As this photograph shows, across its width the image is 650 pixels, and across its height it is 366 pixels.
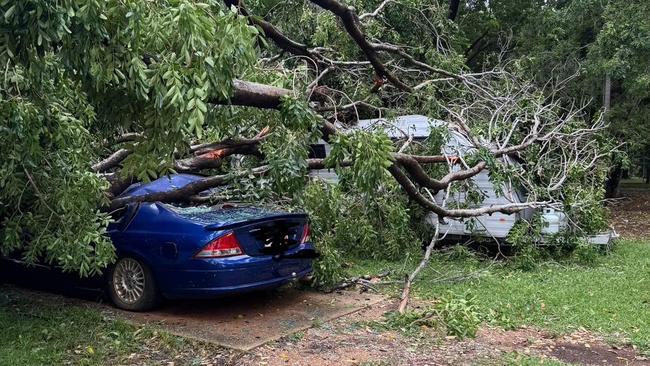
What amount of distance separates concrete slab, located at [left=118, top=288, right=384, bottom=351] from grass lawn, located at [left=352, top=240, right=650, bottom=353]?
3.26ft

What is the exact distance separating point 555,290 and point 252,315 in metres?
3.87

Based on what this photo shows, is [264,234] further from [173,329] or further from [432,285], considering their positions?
[432,285]

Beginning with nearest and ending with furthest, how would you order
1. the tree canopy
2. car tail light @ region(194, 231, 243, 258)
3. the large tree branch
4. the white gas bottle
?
the tree canopy → car tail light @ region(194, 231, 243, 258) → the large tree branch → the white gas bottle

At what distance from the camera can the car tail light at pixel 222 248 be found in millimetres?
6148

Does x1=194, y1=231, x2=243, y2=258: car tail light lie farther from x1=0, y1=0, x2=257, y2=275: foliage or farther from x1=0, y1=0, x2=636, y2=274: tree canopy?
x1=0, y1=0, x2=257, y2=275: foliage

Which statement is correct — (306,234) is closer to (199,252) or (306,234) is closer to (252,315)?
(252,315)

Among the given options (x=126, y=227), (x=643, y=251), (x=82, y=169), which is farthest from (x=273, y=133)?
(x=643, y=251)

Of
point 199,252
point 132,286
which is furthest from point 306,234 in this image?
point 132,286

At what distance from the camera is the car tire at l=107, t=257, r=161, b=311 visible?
6523 millimetres

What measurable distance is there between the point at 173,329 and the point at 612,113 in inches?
605

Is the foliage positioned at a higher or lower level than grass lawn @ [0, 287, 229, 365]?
higher

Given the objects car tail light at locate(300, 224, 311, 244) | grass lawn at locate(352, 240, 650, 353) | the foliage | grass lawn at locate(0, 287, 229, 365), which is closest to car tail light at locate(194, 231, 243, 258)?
grass lawn at locate(0, 287, 229, 365)

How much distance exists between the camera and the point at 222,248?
20.3 ft

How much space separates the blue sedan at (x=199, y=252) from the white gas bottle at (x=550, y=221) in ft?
14.6
